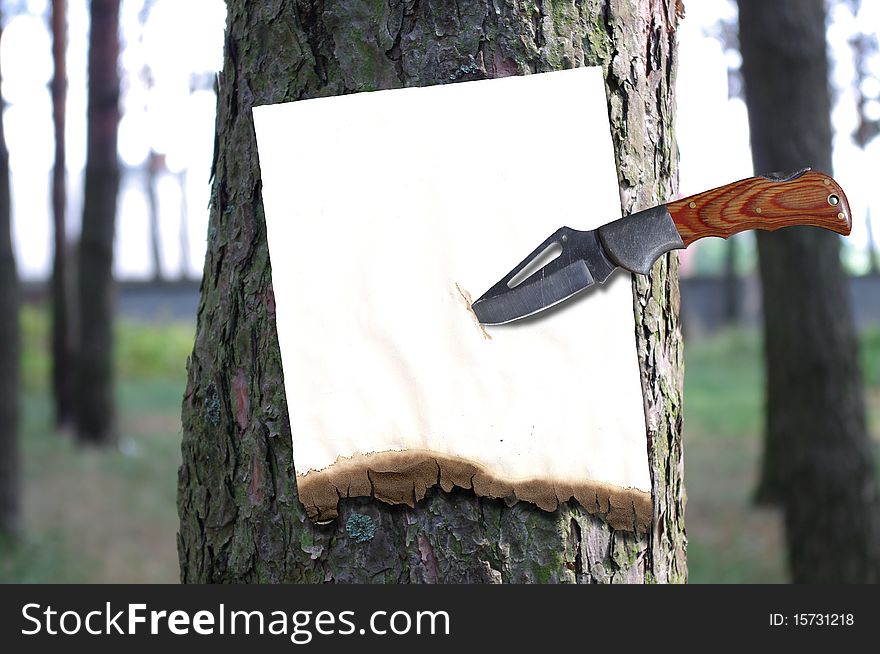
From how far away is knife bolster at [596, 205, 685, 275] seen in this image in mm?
1202

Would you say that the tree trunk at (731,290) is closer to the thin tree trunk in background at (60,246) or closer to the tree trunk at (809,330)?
the thin tree trunk in background at (60,246)

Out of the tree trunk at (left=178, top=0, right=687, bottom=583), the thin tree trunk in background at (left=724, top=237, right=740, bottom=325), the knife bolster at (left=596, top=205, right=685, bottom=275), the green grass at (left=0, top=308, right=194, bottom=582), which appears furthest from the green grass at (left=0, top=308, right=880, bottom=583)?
the thin tree trunk in background at (left=724, top=237, right=740, bottom=325)

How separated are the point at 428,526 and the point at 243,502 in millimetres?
307

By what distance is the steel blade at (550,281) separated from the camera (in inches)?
46.8

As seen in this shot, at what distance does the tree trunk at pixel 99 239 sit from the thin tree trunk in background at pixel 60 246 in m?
0.85

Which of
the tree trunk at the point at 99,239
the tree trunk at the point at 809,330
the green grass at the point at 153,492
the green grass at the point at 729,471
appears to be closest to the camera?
the tree trunk at the point at 809,330

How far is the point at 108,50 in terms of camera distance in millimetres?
8406

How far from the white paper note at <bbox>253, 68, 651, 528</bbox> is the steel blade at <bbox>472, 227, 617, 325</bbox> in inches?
0.7

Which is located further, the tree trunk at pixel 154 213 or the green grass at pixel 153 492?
the tree trunk at pixel 154 213

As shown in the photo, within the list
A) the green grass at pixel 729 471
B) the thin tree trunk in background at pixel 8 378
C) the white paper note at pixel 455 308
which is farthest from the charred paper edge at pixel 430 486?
the thin tree trunk in background at pixel 8 378

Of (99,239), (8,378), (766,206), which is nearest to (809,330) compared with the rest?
(766,206)

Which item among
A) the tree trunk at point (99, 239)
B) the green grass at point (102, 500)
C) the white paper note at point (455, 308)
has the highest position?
the tree trunk at point (99, 239)

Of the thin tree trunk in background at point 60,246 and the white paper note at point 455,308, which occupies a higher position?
the thin tree trunk in background at point 60,246

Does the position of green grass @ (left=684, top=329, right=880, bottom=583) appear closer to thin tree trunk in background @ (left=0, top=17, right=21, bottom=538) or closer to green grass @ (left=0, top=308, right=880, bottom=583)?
green grass @ (left=0, top=308, right=880, bottom=583)
